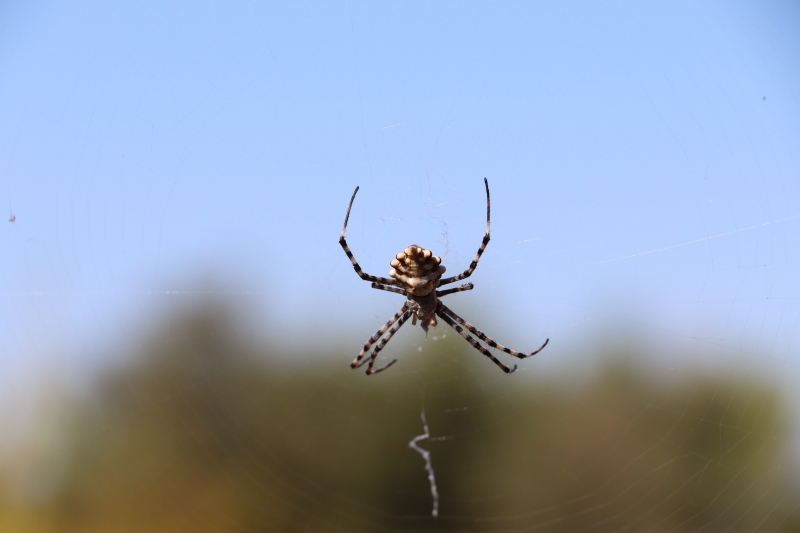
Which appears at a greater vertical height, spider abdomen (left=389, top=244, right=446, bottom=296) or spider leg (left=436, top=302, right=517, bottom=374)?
spider abdomen (left=389, top=244, right=446, bottom=296)

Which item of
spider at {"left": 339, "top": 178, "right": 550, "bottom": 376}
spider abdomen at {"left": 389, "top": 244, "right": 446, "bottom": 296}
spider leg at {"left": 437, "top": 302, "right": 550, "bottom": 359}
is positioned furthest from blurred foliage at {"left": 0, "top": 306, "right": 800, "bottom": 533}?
spider abdomen at {"left": 389, "top": 244, "right": 446, "bottom": 296}

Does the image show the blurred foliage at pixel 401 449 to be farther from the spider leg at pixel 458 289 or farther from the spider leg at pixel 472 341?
the spider leg at pixel 458 289

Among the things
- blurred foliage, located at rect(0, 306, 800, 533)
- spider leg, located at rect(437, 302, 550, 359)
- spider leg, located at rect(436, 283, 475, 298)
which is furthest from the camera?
blurred foliage, located at rect(0, 306, 800, 533)

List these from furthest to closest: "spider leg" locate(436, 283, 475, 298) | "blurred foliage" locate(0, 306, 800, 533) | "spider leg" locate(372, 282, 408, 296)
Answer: "blurred foliage" locate(0, 306, 800, 533)
"spider leg" locate(372, 282, 408, 296)
"spider leg" locate(436, 283, 475, 298)

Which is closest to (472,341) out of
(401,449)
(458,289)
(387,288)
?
(458,289)

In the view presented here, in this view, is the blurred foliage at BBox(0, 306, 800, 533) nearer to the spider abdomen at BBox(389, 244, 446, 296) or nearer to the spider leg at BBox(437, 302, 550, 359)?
the spider leg at BBox(437, 302, 550, 359)

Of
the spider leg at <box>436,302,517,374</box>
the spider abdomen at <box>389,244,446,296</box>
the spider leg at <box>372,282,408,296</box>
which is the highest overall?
the spider abdomen at <box>389,244,446,296</box>

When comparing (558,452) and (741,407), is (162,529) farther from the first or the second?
(741,407)

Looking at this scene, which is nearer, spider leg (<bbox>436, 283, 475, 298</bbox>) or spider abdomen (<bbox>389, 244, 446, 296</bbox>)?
spider abdomen (<bbox>389, 244, 446, 296</bbox>)
